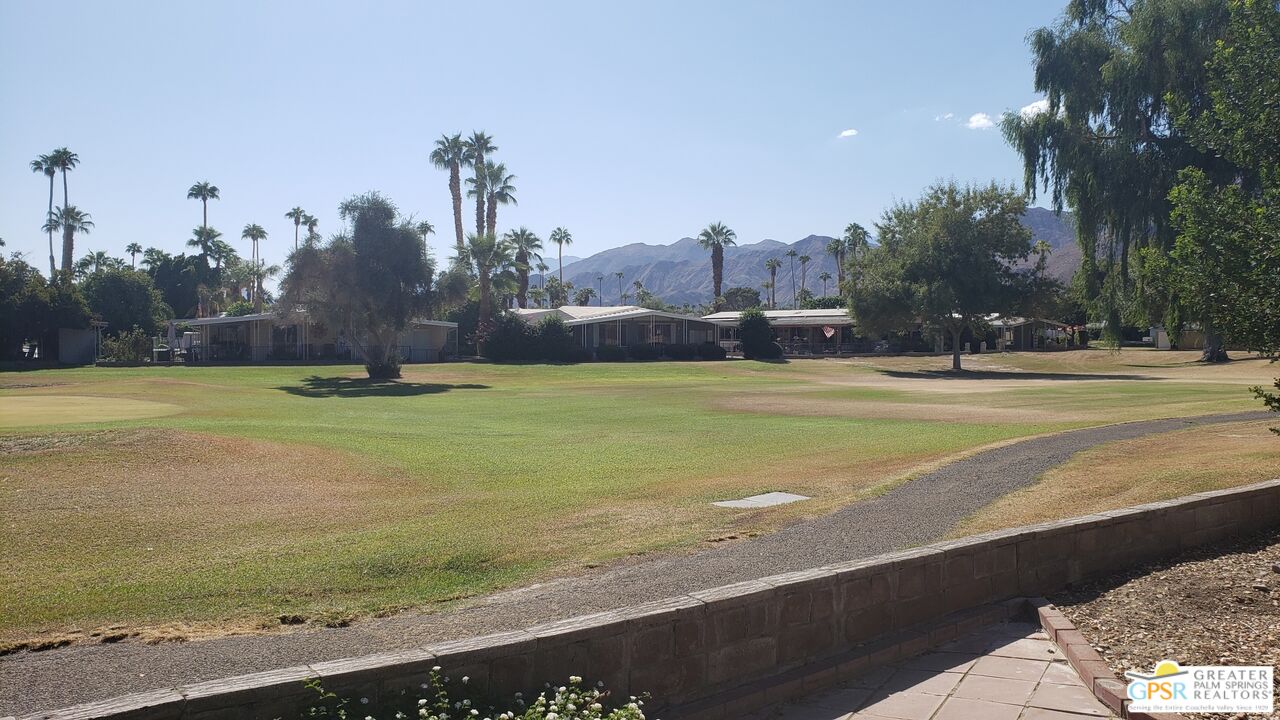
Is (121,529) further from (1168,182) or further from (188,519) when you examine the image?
(1168,182)

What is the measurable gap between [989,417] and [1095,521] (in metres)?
18.4

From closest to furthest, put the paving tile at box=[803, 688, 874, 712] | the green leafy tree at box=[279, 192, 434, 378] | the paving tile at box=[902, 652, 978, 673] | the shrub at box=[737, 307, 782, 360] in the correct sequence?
Answer: 1. the paving tile at box=[803, 688, 874, 712]
2. the paving tile at box=[902, 652, 978, 673]
3. the green leafy tree at box=[279, 192, 434, 378]
4. the shrub at box=[737, 307, 782, 360]

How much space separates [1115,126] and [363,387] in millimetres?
32313

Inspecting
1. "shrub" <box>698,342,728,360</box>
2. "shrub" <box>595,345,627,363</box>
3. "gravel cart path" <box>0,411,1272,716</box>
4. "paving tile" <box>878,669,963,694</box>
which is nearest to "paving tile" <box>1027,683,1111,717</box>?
"paving tile" <box>878,669,963,694</box>

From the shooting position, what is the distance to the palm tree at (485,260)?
69.3 meters

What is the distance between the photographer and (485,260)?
69.5m

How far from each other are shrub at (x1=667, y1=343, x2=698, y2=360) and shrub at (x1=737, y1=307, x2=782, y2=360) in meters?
4.12

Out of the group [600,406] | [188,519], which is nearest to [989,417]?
[600,406]

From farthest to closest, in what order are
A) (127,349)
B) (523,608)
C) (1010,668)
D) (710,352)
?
1. (710,352)
2. (127,349)
3. (523,608)
4. (1010,668)

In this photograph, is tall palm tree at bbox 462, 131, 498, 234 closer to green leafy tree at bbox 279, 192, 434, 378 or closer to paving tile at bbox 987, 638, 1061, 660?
green leafy tree at bbox 279, 192, 434, 378

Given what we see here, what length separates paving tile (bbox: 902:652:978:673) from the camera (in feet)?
21.9

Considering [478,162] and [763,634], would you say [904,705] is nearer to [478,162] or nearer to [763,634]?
[763,634]

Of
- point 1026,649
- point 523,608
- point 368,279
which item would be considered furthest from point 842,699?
point 368,279

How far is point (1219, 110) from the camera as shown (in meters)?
9.39
